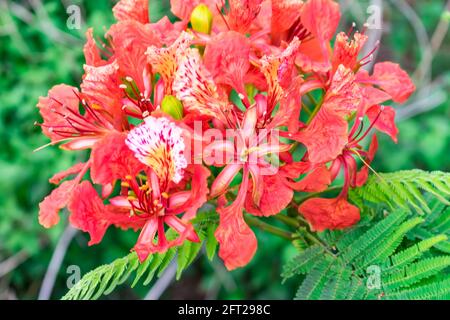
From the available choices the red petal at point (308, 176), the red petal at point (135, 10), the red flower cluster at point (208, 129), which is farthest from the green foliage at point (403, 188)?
the red petal at point (135, 10)

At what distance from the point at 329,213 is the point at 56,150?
4.68 feet

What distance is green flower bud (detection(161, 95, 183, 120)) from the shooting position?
1.09 m

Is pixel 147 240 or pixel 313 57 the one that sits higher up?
pixel 313 57

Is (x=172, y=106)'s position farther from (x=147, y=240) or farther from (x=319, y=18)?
(x=319, y=18)

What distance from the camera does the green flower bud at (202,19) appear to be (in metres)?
1.22

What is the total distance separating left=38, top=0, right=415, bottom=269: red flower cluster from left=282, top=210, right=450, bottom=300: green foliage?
0.06m

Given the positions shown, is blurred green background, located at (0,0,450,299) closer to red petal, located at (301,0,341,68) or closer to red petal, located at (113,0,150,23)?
red petal, located at (113,0,150,23)

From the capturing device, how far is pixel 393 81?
1.34 meters

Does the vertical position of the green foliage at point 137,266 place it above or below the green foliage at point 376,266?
above

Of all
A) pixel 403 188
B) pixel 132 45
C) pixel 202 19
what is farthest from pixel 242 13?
pixel 403 188

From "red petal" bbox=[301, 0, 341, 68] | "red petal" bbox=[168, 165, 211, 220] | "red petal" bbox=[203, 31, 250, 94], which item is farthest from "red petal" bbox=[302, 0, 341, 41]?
"red petal" bbox=[168, 165, 211, 220]

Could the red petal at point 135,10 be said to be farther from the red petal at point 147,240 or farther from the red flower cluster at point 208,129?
the red petal at point 147,240
